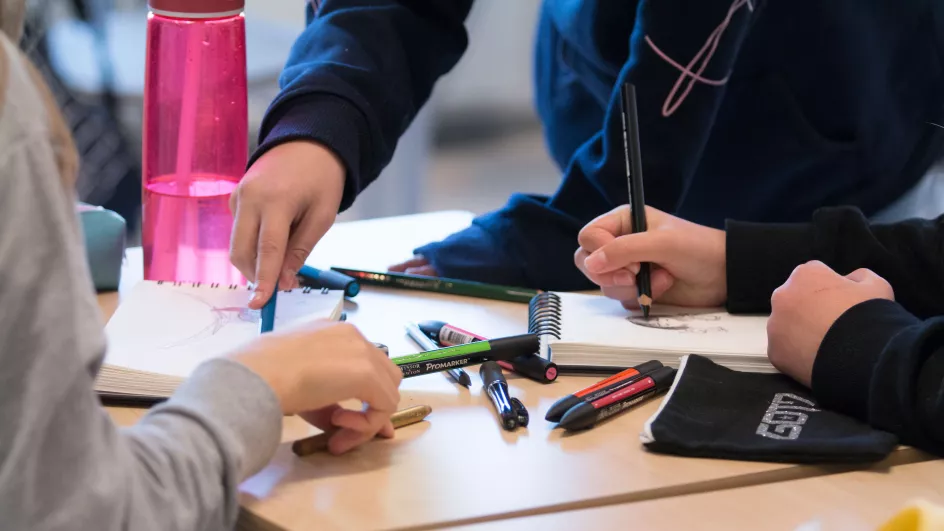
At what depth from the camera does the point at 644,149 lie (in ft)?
3.43

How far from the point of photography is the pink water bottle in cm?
97

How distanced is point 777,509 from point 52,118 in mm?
442

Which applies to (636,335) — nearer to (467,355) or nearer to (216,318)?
(467,355)

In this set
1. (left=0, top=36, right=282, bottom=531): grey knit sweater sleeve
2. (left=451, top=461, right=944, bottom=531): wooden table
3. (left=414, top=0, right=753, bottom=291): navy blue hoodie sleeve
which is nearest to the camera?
(left=0, top=36, right=282, bottom=531): grey knit sweater sleeve

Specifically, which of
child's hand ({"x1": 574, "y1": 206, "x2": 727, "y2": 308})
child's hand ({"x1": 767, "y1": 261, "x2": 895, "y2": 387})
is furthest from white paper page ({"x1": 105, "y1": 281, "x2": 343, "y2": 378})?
child's hand ({"x1": 767, "y1": 261, "x2": 895, "y2": 387})

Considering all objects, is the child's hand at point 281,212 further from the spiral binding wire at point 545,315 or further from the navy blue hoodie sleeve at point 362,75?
the spiral binding wire at point 545,315

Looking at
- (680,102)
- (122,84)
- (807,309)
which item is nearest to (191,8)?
(680,102)

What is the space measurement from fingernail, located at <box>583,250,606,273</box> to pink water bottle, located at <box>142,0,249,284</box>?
325 millimetres

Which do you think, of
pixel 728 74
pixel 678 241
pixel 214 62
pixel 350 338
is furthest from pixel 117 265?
pixel 728 74

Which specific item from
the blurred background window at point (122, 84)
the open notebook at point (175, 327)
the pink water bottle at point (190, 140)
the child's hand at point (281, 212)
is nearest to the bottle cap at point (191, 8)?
the pink water bottle at point (190, 140)

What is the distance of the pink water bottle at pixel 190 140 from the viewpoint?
3.17ft

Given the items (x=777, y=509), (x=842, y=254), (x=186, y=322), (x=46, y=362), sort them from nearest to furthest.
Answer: (x=46, y=362)
(x=777, y=509)
(x=186, y=322)
(x=842, y=254)

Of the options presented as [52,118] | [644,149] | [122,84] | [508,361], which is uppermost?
[52,118]

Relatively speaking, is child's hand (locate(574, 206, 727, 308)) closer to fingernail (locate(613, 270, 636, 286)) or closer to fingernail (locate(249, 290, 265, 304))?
fingernail (locate(613, 270, 636, 286))
